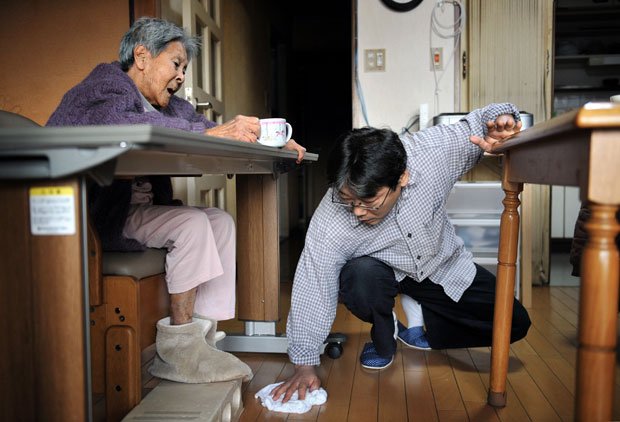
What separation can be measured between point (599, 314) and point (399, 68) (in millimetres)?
2520

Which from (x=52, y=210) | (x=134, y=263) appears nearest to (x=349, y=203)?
(x=134, y=263)

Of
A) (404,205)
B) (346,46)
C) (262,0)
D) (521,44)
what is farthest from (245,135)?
(346,46)

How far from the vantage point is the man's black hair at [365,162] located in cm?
141

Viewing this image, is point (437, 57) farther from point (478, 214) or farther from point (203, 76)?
point (203, 76)

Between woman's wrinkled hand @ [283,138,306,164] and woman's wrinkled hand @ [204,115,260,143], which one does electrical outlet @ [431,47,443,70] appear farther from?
woman's wrinkled hand @ [204,115,260,143]

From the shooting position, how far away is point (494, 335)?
4.77 feet

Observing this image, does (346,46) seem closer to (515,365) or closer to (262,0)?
(262,0)

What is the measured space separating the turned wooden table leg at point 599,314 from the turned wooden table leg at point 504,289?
0.60 metres

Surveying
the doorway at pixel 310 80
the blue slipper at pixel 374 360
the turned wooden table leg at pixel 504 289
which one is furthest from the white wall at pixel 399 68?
the doorway at pixel 310 80

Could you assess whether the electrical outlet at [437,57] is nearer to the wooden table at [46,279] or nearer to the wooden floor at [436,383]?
the wooden floor at [436,383]

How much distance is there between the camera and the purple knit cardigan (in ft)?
4.20

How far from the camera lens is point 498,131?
5.02ft

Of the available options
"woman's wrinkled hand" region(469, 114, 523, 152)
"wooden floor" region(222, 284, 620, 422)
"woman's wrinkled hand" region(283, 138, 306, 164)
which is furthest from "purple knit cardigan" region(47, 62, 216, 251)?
"woman's wrinkled hand" region(469, 114, 523, 152)

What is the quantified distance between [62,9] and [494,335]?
2.14 meters
